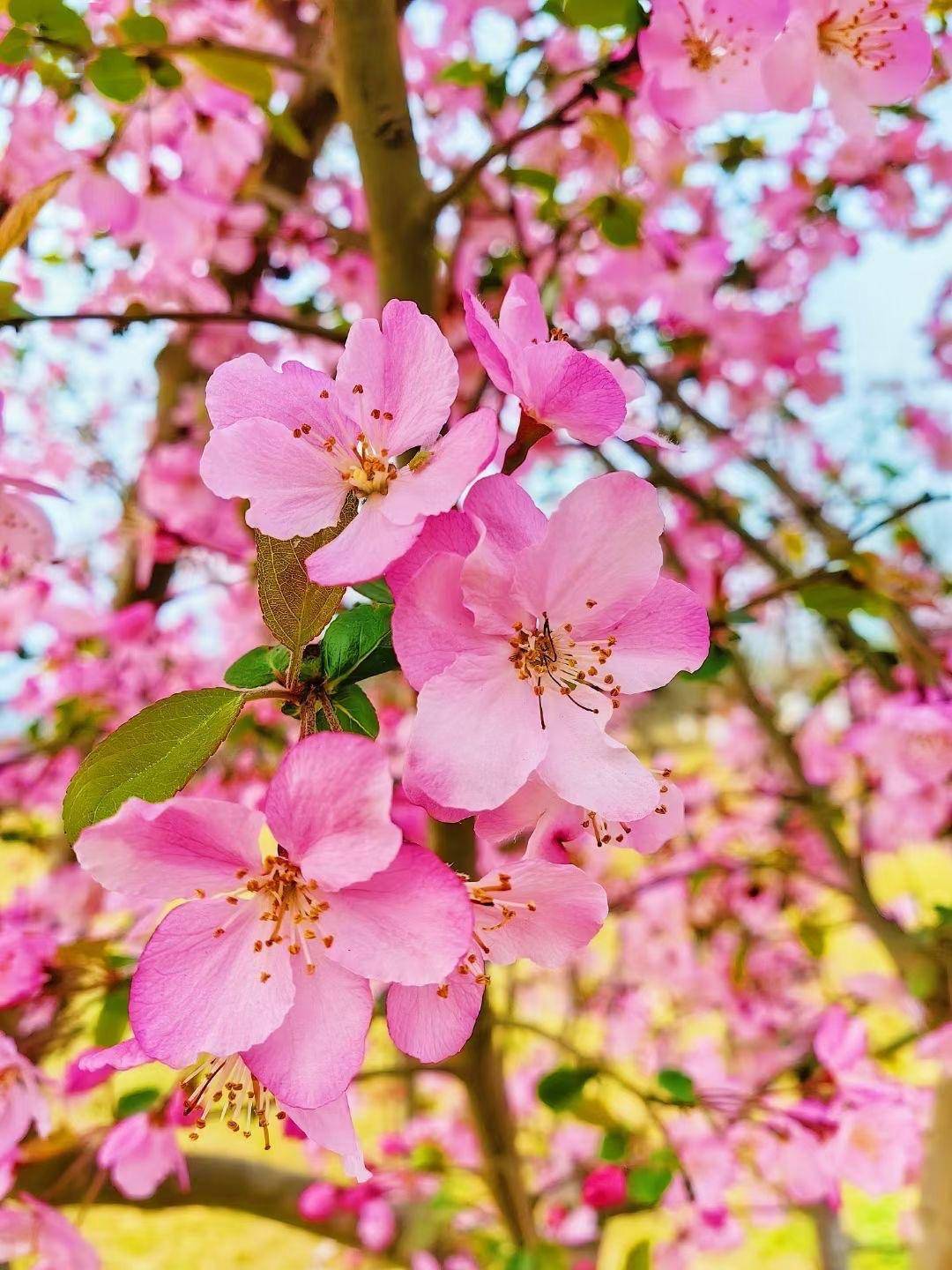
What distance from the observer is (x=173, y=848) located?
0.42 m

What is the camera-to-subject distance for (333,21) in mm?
852

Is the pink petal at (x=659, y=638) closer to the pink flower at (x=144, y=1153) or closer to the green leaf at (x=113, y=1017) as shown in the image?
the green leaf at (x=113, y=1017)

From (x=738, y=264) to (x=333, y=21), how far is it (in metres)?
1.36

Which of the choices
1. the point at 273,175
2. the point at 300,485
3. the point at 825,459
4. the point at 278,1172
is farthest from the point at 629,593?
the point at 825,459

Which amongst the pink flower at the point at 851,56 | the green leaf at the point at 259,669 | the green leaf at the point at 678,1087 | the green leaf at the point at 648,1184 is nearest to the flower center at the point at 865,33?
the pink flower at the point at 851,56

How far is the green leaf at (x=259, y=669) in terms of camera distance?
19.4 inches

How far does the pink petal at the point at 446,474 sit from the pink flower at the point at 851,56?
52cm

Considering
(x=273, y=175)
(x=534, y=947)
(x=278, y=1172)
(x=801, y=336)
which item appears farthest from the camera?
(x=801, y=336)

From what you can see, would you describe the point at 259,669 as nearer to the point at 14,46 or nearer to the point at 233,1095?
the point at 233,1095

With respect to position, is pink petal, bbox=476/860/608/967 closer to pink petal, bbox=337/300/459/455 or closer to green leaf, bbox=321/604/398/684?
green leaf, bbox=321/604/398/684

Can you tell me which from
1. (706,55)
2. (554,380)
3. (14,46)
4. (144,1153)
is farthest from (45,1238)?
(706,55)

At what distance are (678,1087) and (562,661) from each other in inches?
30.6

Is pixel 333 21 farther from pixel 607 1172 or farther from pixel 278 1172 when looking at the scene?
pixel 278 1172

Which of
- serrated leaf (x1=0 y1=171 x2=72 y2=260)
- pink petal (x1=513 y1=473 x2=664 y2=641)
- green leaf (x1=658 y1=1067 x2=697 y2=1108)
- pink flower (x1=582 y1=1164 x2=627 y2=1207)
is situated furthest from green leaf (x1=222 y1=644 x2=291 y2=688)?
pink flower (x1=582 y1=1164 x2=627 y2=1207)
